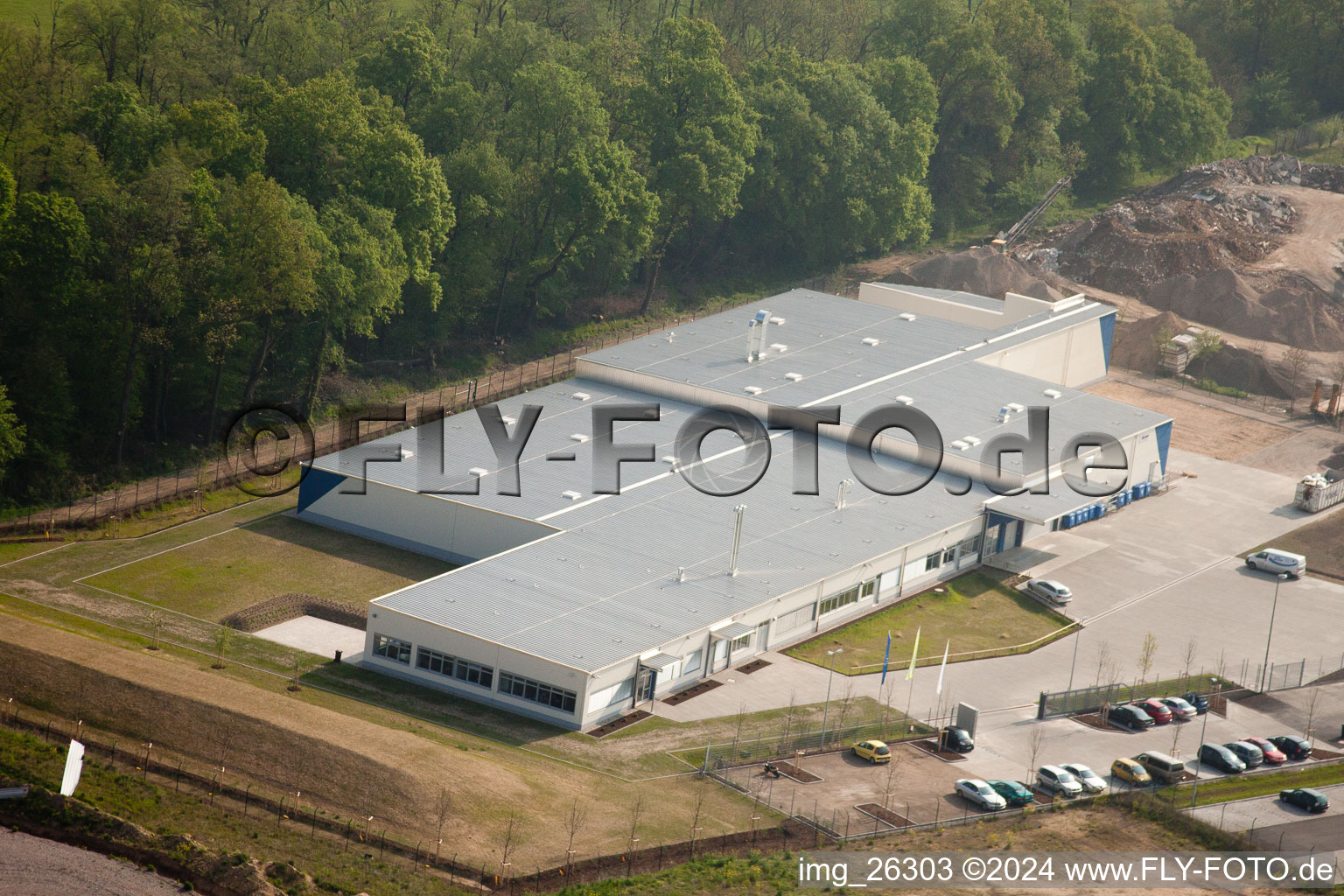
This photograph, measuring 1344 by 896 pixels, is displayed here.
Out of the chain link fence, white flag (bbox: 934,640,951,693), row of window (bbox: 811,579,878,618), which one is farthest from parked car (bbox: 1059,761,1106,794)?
row of window (bbox: 811,579,878,618)

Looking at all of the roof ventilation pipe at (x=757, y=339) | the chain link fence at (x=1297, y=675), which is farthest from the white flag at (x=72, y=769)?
the roof ventilation pipe at (x=757, y=339)

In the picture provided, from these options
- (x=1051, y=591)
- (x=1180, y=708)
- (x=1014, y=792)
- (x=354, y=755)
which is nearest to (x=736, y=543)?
(x=1051, y=591)

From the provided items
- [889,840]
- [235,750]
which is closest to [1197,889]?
[889,840]

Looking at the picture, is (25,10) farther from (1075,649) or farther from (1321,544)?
(1321,544)

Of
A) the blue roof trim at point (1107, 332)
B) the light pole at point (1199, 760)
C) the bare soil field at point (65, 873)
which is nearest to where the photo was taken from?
the bare soil field at point (65, 873)

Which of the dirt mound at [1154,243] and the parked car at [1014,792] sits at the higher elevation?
the dirt mound at [1154,243]

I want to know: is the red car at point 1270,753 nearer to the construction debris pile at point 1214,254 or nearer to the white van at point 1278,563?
the white van at point 1278,563

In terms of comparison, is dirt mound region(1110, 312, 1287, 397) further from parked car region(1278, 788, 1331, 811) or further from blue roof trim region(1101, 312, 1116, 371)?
parked car region(1278, 788, 1331, 811)
